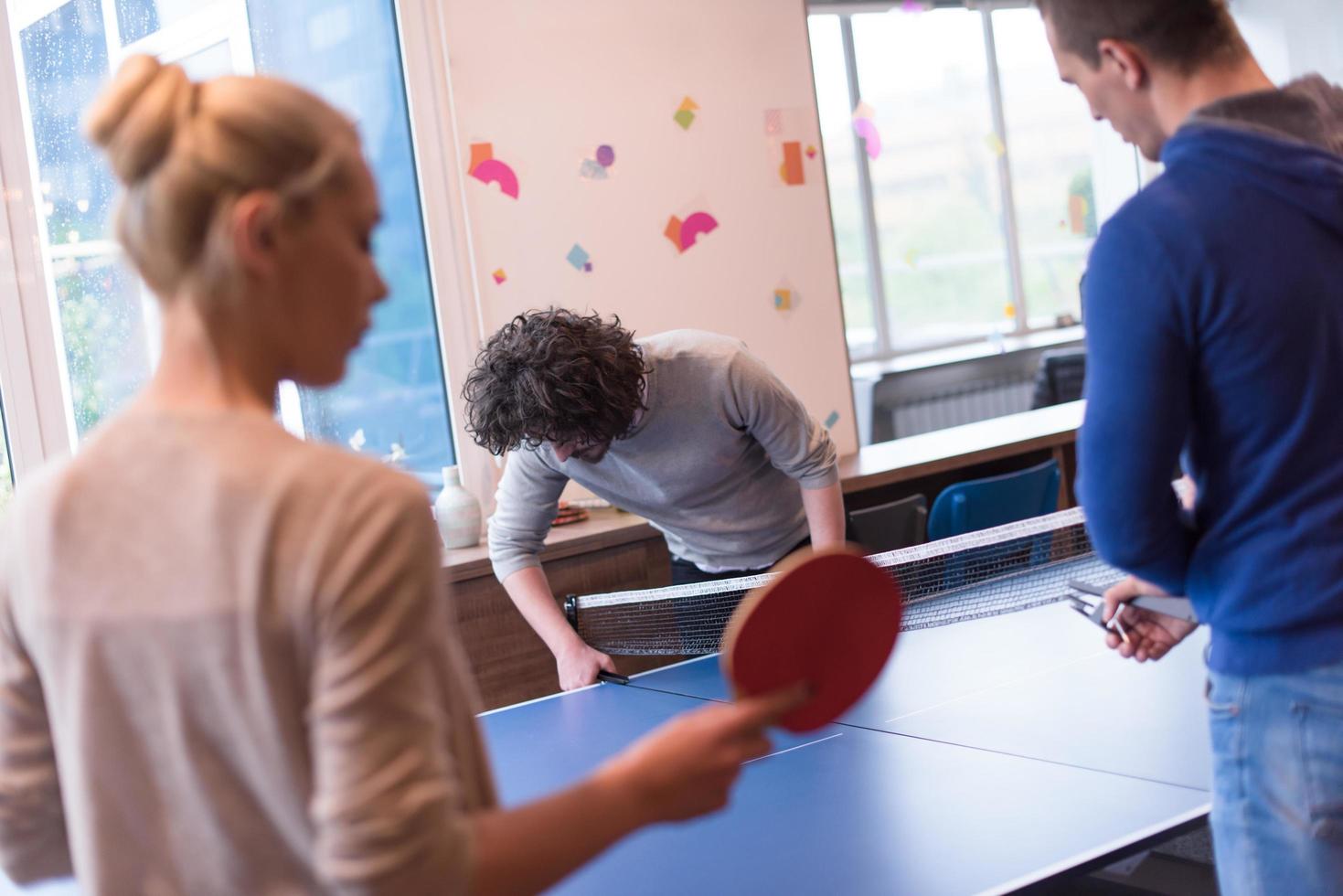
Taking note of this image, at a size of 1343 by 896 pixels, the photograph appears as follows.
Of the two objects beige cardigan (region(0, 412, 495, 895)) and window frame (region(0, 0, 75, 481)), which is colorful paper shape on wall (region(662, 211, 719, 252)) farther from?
beige cardigan (region(0, 412, 495, 895))

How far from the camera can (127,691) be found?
2.68 feet

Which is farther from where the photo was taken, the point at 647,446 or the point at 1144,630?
the point at 647,446

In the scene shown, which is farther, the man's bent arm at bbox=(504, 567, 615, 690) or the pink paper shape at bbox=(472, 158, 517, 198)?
the pink paper shape at bbox=(472, 158, 517, 198)

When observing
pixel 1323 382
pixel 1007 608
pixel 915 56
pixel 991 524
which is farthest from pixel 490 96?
pixel 915 56

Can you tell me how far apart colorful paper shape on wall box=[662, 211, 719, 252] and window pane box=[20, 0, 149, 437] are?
5.55 ft

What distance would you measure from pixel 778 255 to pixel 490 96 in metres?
1.17

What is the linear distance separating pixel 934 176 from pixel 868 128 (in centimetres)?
60

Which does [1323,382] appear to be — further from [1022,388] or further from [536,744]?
[1022,388]

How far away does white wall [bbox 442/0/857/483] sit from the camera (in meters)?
4.24

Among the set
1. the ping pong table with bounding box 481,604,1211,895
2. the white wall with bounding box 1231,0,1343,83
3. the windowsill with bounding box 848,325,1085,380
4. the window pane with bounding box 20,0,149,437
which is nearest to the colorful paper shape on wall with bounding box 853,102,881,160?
the windowsill with bounding box 848,325,1085,380

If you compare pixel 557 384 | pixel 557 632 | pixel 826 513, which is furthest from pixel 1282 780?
pixel 557 632

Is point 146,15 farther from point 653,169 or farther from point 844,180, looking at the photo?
point 844,180

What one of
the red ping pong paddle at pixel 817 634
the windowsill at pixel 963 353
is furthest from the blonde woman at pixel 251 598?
the windowsill at pixel 963 353

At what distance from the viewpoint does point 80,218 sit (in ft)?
12.6
